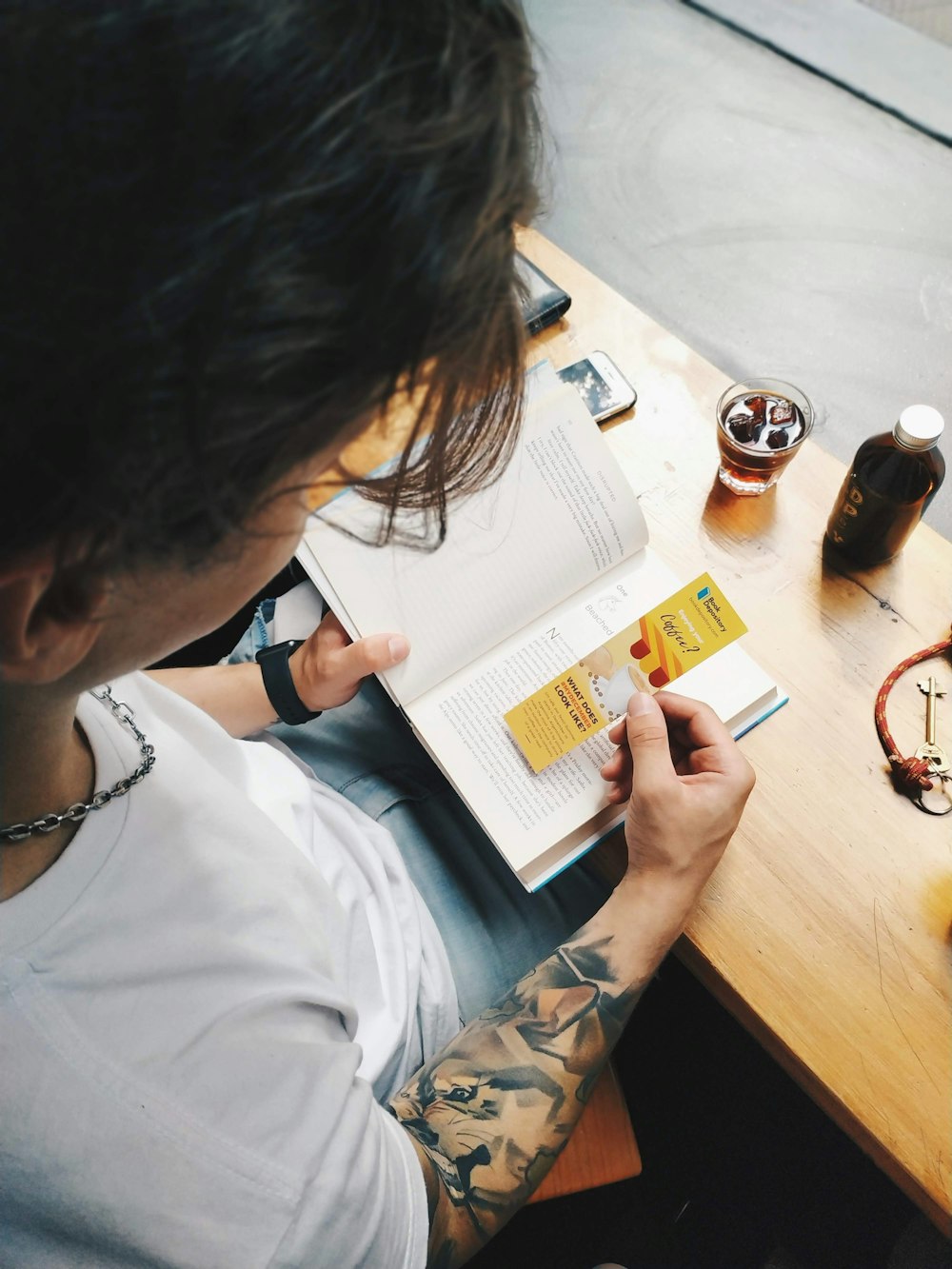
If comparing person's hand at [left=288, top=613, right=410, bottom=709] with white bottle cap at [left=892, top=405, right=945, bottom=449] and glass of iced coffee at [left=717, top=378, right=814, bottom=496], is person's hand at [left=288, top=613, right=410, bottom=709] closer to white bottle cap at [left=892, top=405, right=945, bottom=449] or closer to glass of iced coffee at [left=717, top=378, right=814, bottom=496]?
glass of iced coffee at [left=717, top=378, right=814, bottom=496]

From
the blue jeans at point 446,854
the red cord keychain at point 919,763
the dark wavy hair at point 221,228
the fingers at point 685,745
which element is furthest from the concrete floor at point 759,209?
the dark wavy hair at point 221,228

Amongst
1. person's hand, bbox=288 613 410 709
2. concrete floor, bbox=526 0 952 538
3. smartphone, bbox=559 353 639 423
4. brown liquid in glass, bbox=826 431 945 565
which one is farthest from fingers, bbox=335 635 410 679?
concrete floor, bbox=526 0 952 538

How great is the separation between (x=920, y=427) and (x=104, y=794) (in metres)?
0.70

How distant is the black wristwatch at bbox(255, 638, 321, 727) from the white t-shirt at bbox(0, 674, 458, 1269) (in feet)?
0.68

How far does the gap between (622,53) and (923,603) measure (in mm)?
1273

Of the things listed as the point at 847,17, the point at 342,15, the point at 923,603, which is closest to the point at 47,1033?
the point at 342,15

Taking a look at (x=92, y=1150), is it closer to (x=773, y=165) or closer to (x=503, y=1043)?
(x=503, y=1043)

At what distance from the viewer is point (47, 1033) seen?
1.55ft

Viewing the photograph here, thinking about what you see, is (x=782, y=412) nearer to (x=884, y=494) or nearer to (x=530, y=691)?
(x=884, y=494)

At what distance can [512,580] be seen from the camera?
2.78 feet

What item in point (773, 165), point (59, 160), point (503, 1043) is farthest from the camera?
point (773, 165)

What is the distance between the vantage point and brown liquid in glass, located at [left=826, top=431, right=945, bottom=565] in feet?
2.49

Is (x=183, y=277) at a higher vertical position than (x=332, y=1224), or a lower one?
higher

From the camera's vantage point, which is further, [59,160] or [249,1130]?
[249,1130]
